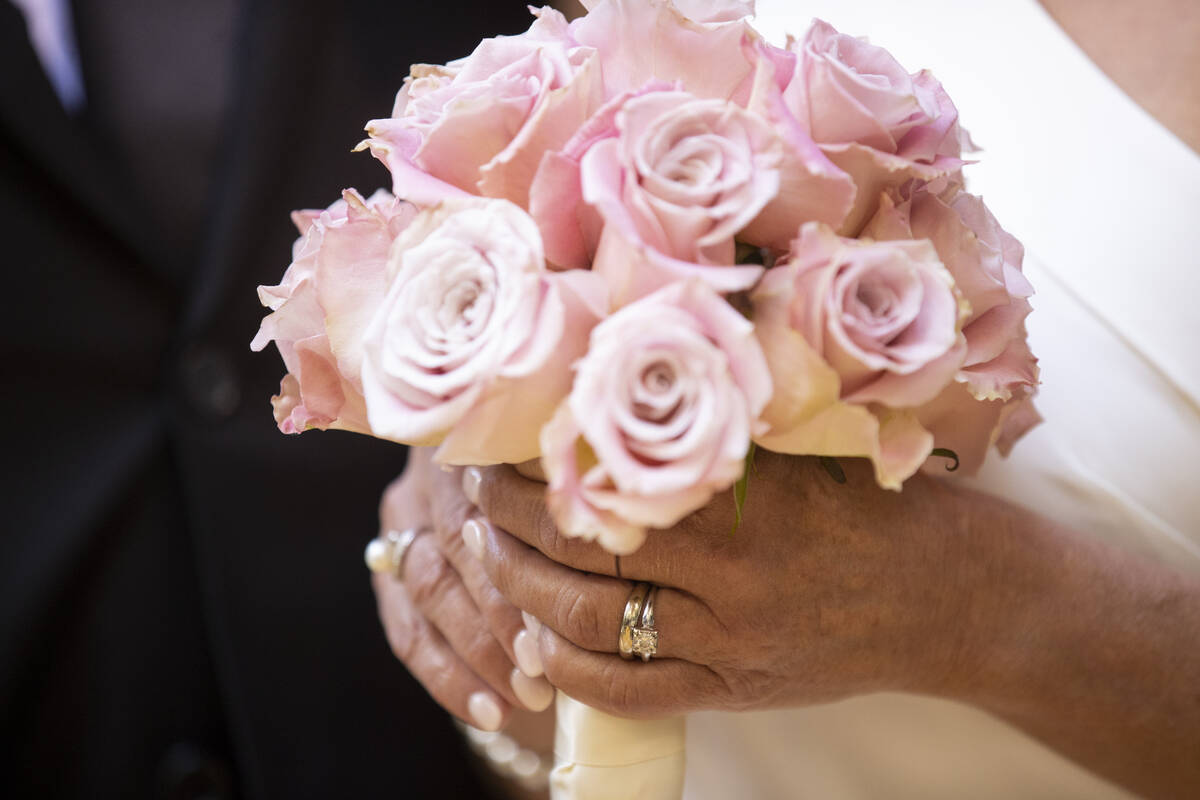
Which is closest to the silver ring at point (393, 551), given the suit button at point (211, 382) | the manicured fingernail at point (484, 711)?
the manicured fingernail at point (484, 711)

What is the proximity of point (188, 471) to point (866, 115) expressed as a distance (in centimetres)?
96

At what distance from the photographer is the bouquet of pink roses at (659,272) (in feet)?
1.09

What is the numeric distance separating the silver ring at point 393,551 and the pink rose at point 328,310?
32 cm

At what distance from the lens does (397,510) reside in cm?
88

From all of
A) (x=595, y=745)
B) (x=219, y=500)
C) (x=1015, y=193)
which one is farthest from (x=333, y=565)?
(x=1015, y=193)

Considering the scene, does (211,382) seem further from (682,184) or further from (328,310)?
(682,184)

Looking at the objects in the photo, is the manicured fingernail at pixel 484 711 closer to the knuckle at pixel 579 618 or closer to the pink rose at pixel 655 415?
the knuckle at pixel 579 618

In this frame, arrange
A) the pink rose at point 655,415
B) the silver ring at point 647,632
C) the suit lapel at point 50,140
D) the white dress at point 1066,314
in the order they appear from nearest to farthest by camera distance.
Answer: the pink rose at point 655,415 < the silver ring at point 647,632 < the white dress at point 1066,314 < the suit lapel at point 50,140

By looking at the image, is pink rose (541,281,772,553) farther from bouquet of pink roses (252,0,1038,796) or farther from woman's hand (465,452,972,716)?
woman's hand (465,452,972,716)

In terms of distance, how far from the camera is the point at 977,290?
436mm

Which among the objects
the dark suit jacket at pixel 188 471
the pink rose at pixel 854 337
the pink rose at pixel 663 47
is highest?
the pink rose at pixel 663 47

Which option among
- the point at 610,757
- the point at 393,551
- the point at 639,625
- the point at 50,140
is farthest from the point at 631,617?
the point at 50,140

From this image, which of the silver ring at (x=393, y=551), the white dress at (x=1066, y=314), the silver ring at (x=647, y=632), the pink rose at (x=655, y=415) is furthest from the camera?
the silver ring at (x=393, y=551)

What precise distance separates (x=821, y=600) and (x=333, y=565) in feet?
2.55
